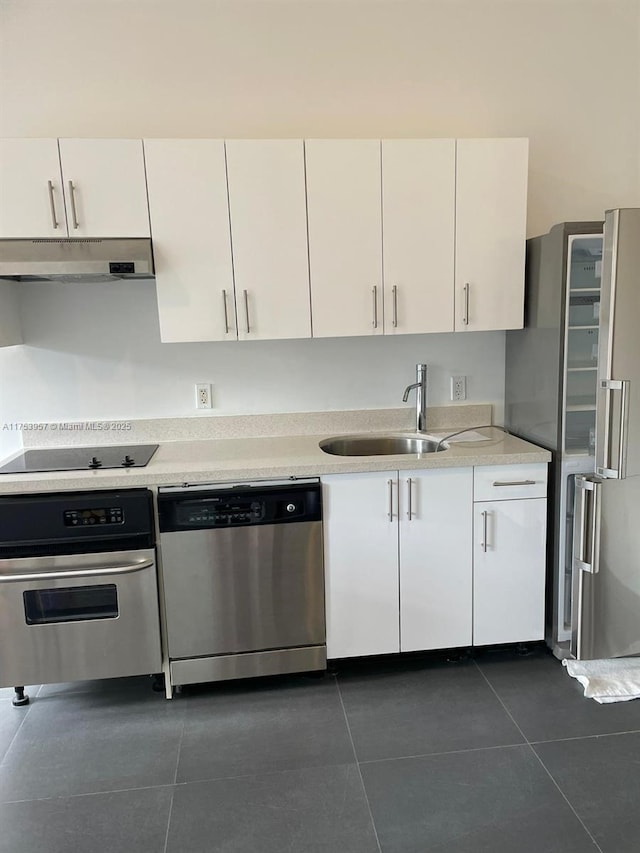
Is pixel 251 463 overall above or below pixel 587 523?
above

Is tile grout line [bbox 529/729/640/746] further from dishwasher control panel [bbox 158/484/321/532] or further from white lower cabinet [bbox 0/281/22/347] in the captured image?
white lower cabinet [bbox 0/281/22/347]

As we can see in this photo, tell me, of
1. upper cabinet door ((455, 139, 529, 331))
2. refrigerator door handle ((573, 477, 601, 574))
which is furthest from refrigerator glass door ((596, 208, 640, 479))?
upper cabinet door ((455, 139, 529, 331))

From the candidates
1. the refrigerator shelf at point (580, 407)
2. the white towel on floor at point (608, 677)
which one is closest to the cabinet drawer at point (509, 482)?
the refrigerator shelf at point (580, 407)

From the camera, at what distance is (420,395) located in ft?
9.91

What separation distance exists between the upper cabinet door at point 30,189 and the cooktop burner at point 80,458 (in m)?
0.90

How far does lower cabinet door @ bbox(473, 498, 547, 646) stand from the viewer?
8.63 feet

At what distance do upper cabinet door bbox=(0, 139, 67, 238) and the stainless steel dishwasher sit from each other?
1133mm

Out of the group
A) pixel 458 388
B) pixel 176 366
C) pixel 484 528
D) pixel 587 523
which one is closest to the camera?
pixel 587 523

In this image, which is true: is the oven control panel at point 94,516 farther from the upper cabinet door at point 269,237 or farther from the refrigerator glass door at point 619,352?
the refrigerator glass door at point 619,352

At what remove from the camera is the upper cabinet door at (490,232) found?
2643 mm

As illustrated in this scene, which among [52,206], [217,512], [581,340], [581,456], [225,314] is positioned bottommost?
[217,512]

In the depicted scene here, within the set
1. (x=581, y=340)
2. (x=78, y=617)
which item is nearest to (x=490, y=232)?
(x=581, y=340)

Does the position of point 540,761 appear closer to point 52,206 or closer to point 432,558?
point 432,558

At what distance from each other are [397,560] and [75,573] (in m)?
1.25
